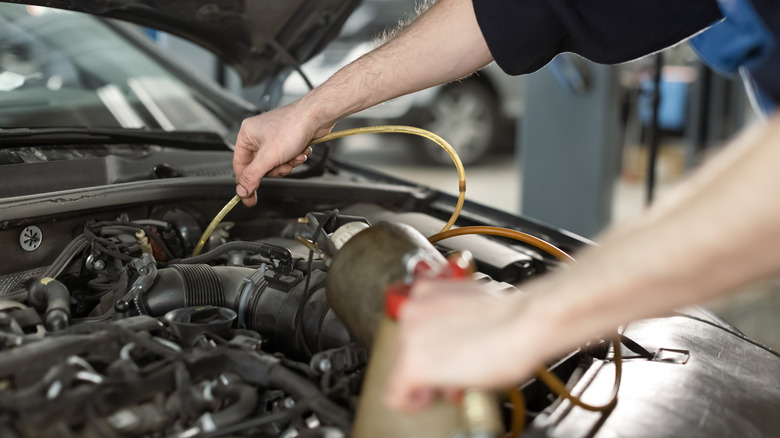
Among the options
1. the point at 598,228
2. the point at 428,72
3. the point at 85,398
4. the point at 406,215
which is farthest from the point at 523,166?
the point at 85,398

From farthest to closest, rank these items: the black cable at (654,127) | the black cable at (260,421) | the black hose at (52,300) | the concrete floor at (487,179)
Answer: the concrete floor at (487,179) < the black cable at (654,127) < the black hose at (52,300) < the black cable at (260,421)

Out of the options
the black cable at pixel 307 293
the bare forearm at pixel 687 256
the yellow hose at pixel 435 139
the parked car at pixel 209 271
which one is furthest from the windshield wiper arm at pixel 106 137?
the bare forearm at pixel 687 256

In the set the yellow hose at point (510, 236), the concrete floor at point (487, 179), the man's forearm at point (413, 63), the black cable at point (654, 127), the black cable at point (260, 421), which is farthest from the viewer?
the concrete floor at point (487, 179)

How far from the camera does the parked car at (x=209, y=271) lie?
0.91m

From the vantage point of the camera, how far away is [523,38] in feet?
4.33

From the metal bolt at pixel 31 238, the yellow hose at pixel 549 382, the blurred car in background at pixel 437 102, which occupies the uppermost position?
the metal bolt at pixel 31 238

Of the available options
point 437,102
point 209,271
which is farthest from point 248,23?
point 437,102

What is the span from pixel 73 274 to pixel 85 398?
52 cm

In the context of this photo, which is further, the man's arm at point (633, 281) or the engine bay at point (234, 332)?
the engine bay at point (234, 332)

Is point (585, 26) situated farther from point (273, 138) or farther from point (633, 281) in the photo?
point (633, 281)

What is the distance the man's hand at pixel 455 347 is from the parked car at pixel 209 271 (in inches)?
5.7

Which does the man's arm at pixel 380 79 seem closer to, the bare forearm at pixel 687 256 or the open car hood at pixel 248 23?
the open car hood at pixel 248 23

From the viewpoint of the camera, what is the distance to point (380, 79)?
1375 millimetres

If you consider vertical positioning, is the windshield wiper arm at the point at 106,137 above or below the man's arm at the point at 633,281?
below
